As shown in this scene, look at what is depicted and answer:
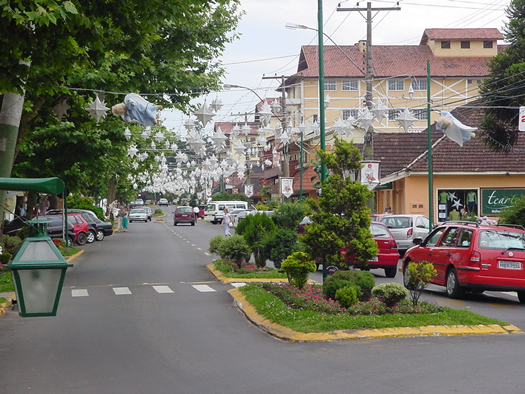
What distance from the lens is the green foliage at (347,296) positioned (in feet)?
42.9

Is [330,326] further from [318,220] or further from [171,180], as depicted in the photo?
[171,180]

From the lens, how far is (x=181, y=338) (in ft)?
39.0

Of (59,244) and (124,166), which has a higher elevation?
(124,166)

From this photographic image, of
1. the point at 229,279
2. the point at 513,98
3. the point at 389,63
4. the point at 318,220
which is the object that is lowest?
the point at 229,279

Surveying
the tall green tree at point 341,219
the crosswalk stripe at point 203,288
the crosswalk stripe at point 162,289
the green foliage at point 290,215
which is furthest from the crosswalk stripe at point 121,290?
the green foliage at point 290,215

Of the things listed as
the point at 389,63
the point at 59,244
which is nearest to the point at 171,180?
the point at 389,63

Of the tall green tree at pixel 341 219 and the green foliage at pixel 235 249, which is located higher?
the tall green tree at pixel 341 219

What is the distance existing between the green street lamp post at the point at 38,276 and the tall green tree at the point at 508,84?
22.1 metres

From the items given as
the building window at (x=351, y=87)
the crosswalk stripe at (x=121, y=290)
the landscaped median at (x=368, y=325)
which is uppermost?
the building window at (x=351, y=87)

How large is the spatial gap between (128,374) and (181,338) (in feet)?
8.97

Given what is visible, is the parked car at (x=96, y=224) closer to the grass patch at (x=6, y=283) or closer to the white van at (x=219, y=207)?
the grass patch at (x=6, y=283)

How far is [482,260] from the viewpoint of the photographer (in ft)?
51.0

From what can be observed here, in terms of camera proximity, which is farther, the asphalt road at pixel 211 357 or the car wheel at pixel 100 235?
the car wheel at pixel 100 235

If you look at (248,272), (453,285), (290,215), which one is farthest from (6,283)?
(290,215)
